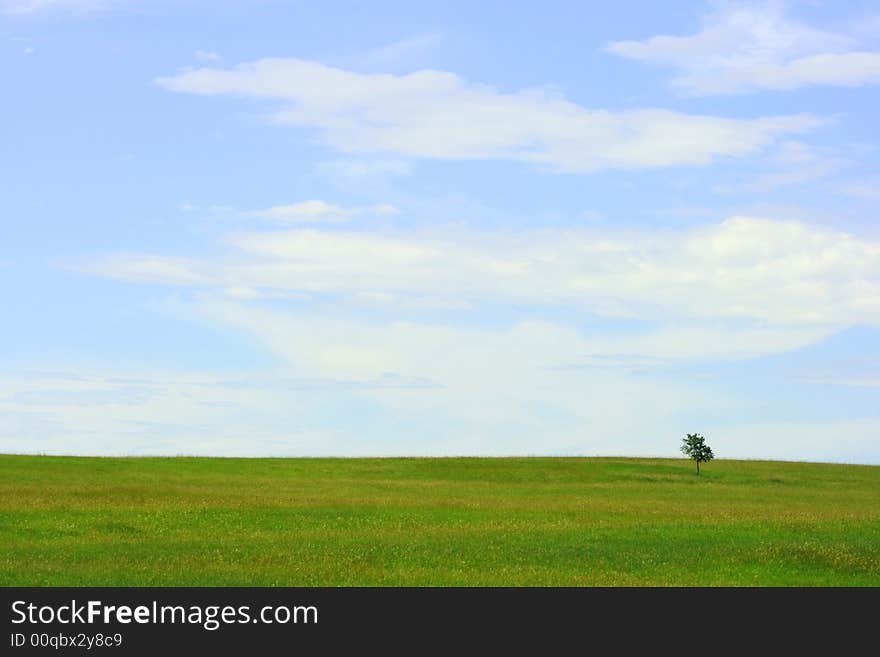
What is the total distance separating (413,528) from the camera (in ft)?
149

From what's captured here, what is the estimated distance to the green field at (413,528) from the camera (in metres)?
31.7

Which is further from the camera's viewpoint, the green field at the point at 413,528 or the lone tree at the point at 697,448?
the lone tree at the point at 697,448

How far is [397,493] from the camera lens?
223ft

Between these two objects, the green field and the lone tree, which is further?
the lone tree

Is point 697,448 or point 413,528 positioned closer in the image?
point 413,528

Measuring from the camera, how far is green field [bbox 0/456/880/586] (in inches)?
1248
